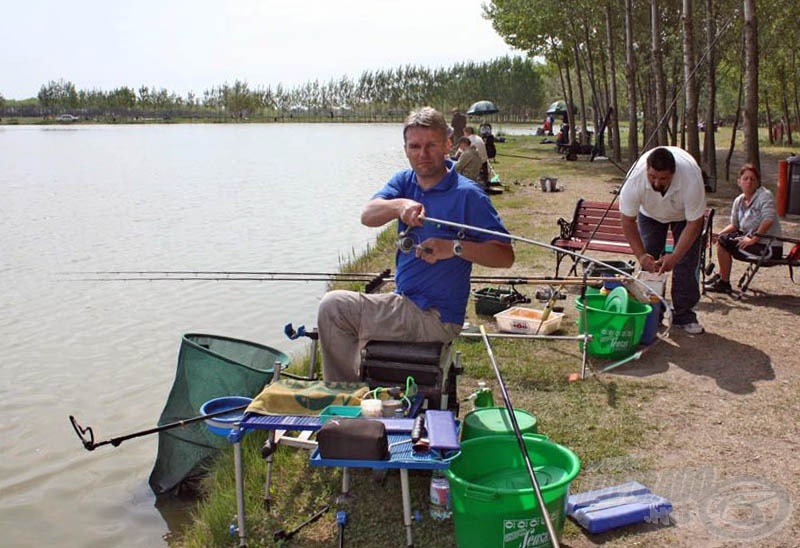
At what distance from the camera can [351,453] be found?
2.92 meters

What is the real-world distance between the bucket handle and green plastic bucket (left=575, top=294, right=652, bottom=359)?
2592 millimetres

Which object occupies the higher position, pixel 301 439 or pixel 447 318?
pixel 447 318

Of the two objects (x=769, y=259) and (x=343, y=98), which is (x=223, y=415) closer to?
(x=769, y=259)

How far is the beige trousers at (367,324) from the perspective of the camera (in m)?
3.74

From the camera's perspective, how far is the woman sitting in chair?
6992 millimetres

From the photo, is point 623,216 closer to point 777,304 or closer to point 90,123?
point 777,304

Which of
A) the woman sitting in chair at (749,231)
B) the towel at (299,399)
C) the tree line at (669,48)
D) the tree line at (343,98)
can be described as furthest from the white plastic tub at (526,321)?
the tree line at (343,98)

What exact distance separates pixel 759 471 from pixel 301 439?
2071 millimetres

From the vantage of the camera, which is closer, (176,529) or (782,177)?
(176,529)

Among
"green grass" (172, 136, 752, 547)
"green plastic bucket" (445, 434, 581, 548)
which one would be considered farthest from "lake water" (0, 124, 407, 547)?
"green plastic bucket" (445, 434, 581, 548)

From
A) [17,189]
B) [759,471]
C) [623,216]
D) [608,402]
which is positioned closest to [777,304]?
[623,216]

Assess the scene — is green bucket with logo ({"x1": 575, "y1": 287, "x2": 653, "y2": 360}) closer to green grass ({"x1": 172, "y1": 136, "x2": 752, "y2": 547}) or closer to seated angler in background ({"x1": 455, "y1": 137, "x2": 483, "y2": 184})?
green grass ({"x1": 172, "y1": 136, "x2": 752, "y2": 547})

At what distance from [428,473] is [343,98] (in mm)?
133437

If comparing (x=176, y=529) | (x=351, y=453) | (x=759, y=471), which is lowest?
(x=176, y=529)
